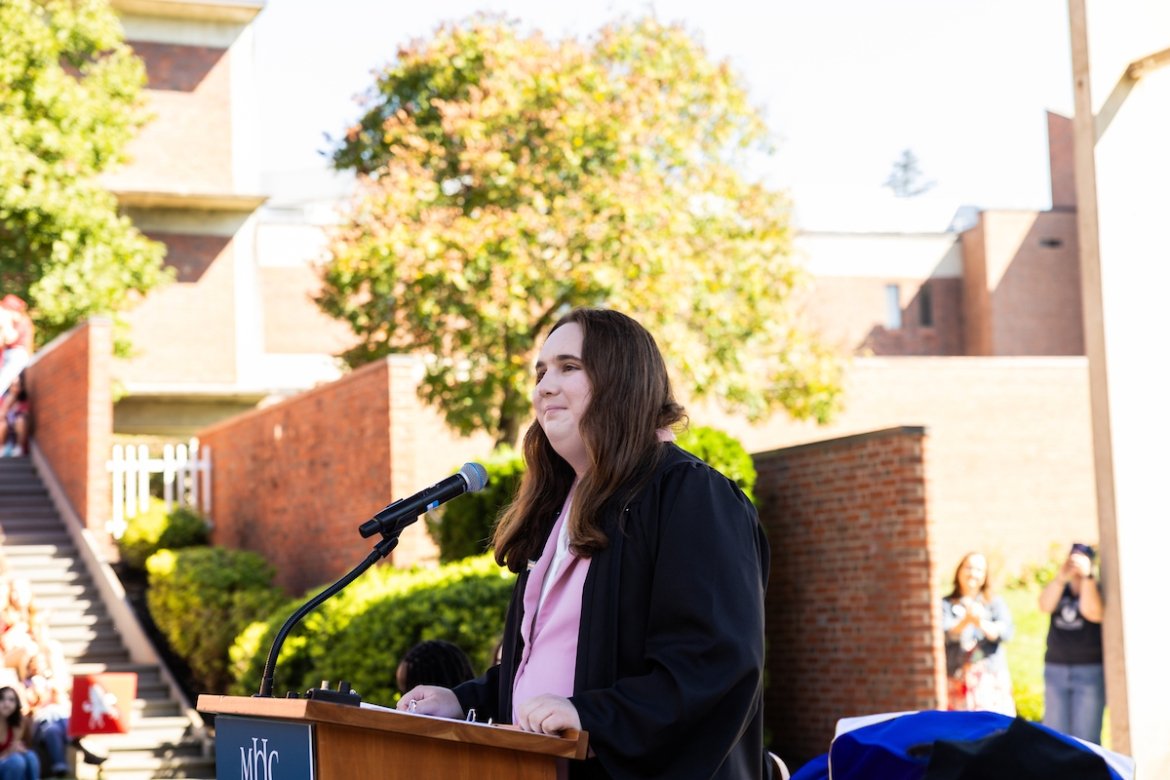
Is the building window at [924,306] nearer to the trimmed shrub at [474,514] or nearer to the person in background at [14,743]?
the trimmed shrub at [474,514]

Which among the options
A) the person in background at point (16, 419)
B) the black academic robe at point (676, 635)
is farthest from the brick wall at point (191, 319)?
the black academic robe at point (676, 635)

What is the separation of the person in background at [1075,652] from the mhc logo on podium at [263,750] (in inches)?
265

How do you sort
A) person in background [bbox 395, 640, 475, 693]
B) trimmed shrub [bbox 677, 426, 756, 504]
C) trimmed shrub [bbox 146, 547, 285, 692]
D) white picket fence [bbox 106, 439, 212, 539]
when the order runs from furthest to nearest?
1. white picket fence [bbox 106, 439, 212, 539]
2. trimmed shrub [bbox 146, 547, 285, 692]
3. trimmed shrub [bbox 677, 426, 756, 504]
4. person in background [bbox 395, 640, 475, 693]

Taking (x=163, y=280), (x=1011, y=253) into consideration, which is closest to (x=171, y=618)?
(x=163, y=280)

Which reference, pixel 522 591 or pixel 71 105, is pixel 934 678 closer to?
pixel 522 591

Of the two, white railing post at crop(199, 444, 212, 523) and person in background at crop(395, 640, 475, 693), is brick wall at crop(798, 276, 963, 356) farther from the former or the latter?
person in background at crop(395, 640, 475, 693)

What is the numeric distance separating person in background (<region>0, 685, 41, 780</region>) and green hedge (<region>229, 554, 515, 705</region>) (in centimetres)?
163

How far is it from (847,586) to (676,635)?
807 centimetres

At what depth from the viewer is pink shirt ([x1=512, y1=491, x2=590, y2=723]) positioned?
3.14m

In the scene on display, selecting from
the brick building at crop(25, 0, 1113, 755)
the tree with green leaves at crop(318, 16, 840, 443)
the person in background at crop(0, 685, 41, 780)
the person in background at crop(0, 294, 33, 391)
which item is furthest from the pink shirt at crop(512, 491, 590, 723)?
the person in background at crop(0, 294, 33, 391)

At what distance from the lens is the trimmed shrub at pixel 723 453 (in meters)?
11.2

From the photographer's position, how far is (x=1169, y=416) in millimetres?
6738

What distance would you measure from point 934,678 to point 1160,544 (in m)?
3.47

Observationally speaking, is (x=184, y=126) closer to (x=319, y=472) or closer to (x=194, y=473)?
(x=194, y=473)
